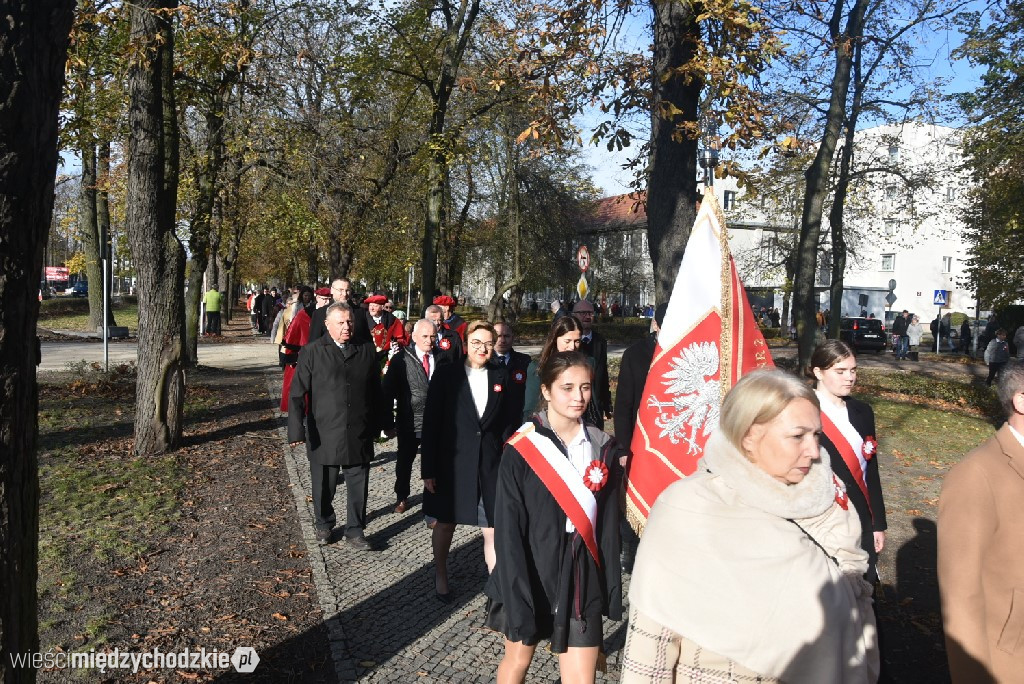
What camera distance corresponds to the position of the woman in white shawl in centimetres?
237

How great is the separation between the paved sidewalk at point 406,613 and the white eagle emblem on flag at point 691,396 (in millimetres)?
1535

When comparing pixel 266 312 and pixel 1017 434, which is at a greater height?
pixel 1017 434

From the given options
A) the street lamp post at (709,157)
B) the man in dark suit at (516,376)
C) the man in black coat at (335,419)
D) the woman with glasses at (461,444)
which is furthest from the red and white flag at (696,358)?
the street lamp post at (709,157)

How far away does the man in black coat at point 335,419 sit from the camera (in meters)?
7.16

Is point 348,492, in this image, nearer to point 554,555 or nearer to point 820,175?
point 554,555

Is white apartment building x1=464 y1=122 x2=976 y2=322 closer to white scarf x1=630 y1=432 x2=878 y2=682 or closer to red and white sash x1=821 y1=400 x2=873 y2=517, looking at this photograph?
red and white sash x1=821 y1=400 x2=873 y2=517

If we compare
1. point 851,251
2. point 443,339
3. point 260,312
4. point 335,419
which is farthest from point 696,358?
point 260,312

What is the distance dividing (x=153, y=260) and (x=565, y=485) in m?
8.00

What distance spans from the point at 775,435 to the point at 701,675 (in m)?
0.72

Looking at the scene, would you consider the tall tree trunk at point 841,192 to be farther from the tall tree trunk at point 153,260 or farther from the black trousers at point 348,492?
the black trousers at point 348,492

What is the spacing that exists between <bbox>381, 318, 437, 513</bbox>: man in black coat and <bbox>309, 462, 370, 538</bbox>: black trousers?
0.65m

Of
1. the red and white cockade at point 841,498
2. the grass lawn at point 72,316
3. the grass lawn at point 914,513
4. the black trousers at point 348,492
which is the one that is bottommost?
the grass lawn at point 914,513

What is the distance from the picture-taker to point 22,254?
125 inches

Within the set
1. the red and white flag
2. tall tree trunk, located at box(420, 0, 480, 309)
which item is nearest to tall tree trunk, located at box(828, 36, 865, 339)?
tall tree trunk, located at box(420, 0, 480, 309)
